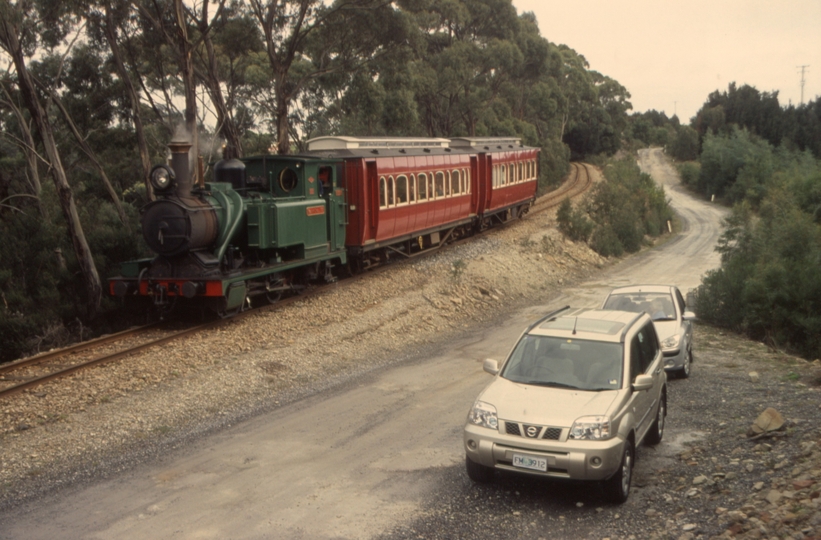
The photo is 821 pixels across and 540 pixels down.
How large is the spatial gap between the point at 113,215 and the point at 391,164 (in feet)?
47.9

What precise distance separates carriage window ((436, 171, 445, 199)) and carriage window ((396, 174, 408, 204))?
236 cm

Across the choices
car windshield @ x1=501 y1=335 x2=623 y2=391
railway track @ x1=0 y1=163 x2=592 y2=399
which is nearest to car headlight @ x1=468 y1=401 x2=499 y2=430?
car windshield @ x1=501 y1=335 x2=623 y2=391

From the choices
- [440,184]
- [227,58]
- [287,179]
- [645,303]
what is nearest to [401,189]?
[440,184]

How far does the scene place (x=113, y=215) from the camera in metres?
28.5

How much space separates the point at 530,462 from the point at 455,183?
17208mm

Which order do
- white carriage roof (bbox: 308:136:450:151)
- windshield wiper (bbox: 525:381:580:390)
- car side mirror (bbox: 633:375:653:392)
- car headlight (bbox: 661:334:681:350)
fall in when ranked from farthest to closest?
1. white carriage roof (bbox: 308:136:450:151)
2. car headlight (bbox: 661:334:681:350)
3. windshield wiper (bbox: 525:381:580:390)
4. car side mirror (bbox: 633:375:653:392)

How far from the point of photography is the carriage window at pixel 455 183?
75.8 ft

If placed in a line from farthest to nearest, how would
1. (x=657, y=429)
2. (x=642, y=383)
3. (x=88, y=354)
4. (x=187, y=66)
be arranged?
(x=187, y=66) → (x=88, y=354) → (x=657, y=429) → (x=642, y=383)

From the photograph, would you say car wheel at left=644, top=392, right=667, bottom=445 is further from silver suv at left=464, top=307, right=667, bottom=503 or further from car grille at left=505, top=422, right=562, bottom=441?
car grille at left=505, top=422, right=562, bottom=441

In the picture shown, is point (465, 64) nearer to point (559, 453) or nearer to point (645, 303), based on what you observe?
point (645, 303)

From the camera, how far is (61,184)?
62.3ft

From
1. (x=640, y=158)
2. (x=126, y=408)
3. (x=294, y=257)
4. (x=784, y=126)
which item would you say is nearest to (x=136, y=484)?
(x=126, y=408)

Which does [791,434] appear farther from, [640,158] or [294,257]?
[640,158]

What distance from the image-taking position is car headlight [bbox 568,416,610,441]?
6785mm
